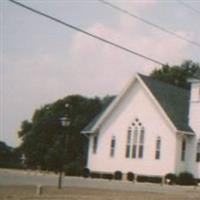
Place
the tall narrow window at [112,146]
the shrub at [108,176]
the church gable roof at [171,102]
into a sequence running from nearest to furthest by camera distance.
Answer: the church gable roof at [171,102], the shrub at [108,176], the tall narrow window at [112,146]

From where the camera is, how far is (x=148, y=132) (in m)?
48.6

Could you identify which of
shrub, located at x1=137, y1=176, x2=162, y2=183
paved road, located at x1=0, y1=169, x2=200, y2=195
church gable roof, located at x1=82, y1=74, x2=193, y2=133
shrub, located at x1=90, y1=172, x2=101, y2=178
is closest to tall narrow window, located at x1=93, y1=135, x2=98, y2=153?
church gable roof, located at x1=82, y1=74, x2=193, y2=133

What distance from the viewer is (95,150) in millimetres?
52875

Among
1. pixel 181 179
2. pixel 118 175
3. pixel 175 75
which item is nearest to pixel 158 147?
pixel 181 179

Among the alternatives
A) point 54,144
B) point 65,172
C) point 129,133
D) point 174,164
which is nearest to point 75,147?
point 54,144

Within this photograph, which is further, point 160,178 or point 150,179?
point 150,179

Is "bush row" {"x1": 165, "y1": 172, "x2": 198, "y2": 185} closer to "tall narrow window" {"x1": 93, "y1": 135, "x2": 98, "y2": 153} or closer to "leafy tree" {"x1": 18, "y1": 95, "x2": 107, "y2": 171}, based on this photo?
"tall narrow window" {"x1": 93, "y1": 135, "x2": 98, "y2": 153}

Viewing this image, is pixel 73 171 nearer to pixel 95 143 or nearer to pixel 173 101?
pixel 95 143

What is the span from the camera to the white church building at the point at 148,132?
155 feet

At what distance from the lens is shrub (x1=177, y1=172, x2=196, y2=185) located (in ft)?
149

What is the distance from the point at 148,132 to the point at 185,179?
4.88 metres

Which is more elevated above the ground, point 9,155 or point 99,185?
point 9,155

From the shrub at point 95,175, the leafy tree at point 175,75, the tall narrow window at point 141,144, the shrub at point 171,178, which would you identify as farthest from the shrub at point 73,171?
the leafy tree at point 175,75

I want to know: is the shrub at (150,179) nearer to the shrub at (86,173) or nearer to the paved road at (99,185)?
the shrub at (86,173)
